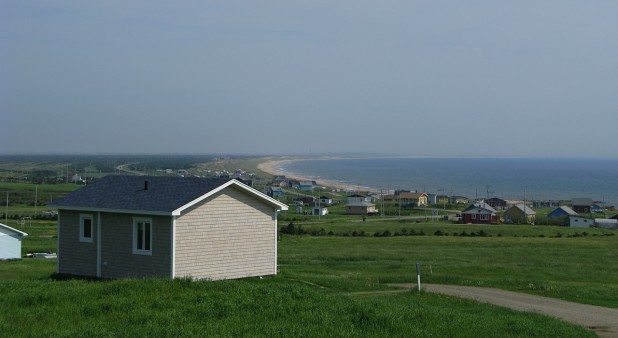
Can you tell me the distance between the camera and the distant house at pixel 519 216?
10406 centimetres

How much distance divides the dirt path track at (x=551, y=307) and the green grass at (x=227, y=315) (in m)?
1.34

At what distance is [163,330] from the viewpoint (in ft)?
43.4

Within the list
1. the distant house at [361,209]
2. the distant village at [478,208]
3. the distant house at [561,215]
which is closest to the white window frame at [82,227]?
the distant village at [478,208]

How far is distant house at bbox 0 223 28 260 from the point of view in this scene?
42.1 m

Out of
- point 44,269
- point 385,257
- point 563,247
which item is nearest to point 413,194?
point 563,247

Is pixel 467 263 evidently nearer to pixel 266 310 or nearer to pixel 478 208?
pixel 266 310

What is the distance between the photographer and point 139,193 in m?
27.7

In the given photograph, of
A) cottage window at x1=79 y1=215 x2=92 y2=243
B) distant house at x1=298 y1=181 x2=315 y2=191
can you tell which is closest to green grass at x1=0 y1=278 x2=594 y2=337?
cottage window at x1=79 y1=215 x2=92 y2=243

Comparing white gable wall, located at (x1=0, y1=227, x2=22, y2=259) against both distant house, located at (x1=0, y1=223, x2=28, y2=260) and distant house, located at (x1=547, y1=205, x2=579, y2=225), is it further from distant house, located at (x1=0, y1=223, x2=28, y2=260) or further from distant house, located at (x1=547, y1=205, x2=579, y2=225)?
distant house, located at (x1=547, y1=205, x2=579, y2=225)

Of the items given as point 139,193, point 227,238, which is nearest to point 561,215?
point 227,238

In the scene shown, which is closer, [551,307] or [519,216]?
[551,307]

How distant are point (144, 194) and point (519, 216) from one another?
279 ft

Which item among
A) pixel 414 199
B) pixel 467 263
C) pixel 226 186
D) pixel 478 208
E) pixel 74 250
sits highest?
pixel 226 186

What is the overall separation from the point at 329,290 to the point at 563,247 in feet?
111
